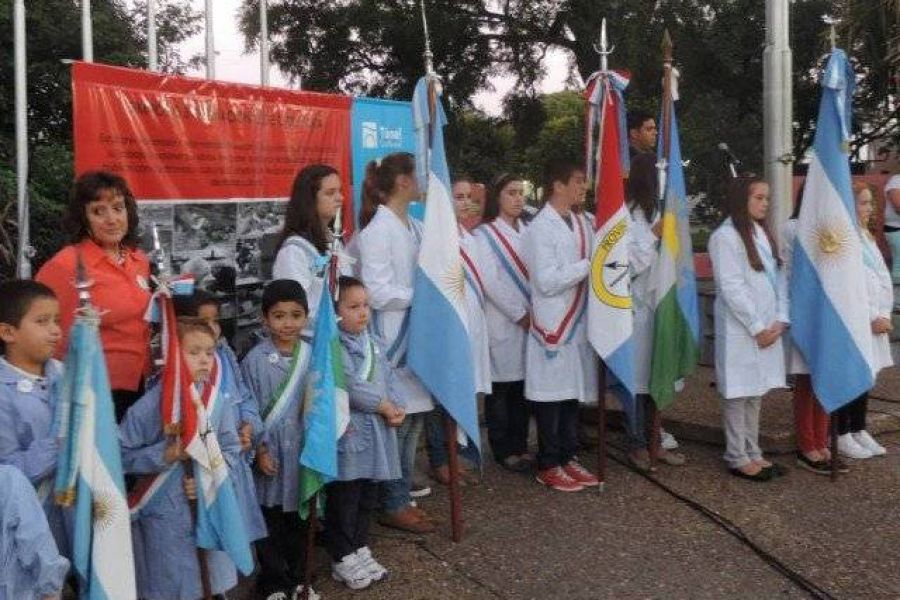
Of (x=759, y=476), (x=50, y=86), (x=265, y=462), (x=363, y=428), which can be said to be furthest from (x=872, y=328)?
(x=50, y=86)

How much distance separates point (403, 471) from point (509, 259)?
139 cm

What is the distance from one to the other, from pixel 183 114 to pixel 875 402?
196 inches

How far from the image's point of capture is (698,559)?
158 inches

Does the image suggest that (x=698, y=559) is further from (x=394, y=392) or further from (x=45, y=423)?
(x=45, y=423)

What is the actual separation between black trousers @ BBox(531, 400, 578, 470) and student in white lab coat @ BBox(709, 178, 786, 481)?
850mm

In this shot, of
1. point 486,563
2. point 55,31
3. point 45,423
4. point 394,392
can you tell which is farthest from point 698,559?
point 55,31

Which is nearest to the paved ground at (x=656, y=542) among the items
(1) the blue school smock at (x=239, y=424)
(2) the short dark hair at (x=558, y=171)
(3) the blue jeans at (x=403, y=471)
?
(3) the blue jeans at (x=403, y=471)

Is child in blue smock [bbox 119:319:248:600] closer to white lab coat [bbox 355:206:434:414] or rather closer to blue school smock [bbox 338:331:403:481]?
blue school smock [bbox 338:331:403:481]

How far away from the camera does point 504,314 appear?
5.05 m

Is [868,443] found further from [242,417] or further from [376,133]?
[242,417]

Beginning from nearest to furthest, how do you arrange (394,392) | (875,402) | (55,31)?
(394,392) < (875,402) < (55,31)

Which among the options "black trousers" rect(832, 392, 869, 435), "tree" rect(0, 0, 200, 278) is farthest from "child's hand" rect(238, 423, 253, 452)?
"tree" rect(0, 0, 200, 278)

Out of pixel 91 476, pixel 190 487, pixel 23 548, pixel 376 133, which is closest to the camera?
pixel 23 548

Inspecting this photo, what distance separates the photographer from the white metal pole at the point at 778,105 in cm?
666
